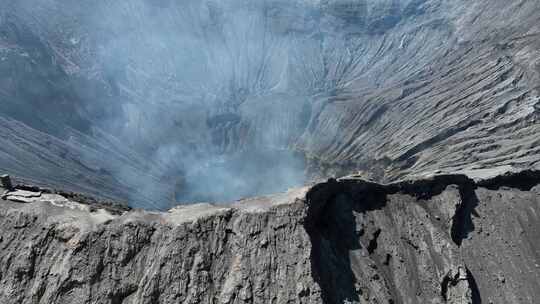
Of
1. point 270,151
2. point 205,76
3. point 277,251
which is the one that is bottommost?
point 277,251

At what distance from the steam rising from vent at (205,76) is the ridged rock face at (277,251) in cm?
4841

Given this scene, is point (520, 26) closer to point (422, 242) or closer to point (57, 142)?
point (422, 242)

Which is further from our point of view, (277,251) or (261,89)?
(261,89)

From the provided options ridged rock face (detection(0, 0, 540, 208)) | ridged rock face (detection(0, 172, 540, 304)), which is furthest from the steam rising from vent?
ridged rock face (detection(0, 172, 540, 304))

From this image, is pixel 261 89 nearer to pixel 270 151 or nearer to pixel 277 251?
pixel 270 151

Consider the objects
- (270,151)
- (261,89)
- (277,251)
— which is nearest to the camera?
(277,251)

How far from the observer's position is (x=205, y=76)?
140875 millimetres

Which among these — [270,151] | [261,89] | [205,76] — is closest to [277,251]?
[270,151]

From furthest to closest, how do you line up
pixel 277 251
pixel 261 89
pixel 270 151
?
pixel 261 89 → pixel 270 151 → pixel 277 251

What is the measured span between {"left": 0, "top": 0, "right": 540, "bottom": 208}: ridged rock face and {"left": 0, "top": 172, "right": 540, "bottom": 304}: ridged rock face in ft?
64.8

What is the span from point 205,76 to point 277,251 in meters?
116

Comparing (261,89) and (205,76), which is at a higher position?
(205,76)

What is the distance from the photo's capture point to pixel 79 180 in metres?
80.0

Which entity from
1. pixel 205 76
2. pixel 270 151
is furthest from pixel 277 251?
pixel 205 76
